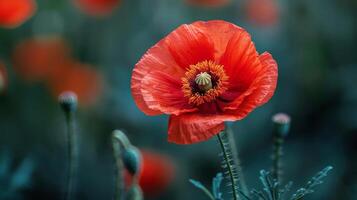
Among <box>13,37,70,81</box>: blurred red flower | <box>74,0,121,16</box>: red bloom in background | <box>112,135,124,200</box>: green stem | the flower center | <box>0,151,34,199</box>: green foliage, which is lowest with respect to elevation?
<box>13,37,70,81</box>: blurred red flower

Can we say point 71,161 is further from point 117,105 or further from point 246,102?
point 117,105

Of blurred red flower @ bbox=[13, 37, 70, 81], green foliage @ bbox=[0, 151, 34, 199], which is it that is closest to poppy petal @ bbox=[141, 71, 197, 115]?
green foliage @ bbox=[0, 151, 34, 199]

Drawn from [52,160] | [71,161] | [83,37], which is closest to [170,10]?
[83,37]

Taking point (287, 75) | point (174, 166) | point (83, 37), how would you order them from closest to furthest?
point (174, 166) → point (287, 75) → point (83, 37)

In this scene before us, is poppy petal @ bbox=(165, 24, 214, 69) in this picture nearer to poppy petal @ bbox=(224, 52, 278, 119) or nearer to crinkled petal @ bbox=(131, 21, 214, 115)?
crinkled petal @ bbox=(131, 21, 214, 115)

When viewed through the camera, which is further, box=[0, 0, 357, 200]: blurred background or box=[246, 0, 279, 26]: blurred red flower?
box=[246, 0, 279, 26]: blurred red flower

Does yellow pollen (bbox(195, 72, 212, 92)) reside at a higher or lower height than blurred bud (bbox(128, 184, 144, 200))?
higher

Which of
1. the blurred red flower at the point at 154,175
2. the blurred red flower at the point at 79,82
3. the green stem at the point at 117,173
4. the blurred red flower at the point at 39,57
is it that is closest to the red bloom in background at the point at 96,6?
the blurred red flower at the point at 39,57
